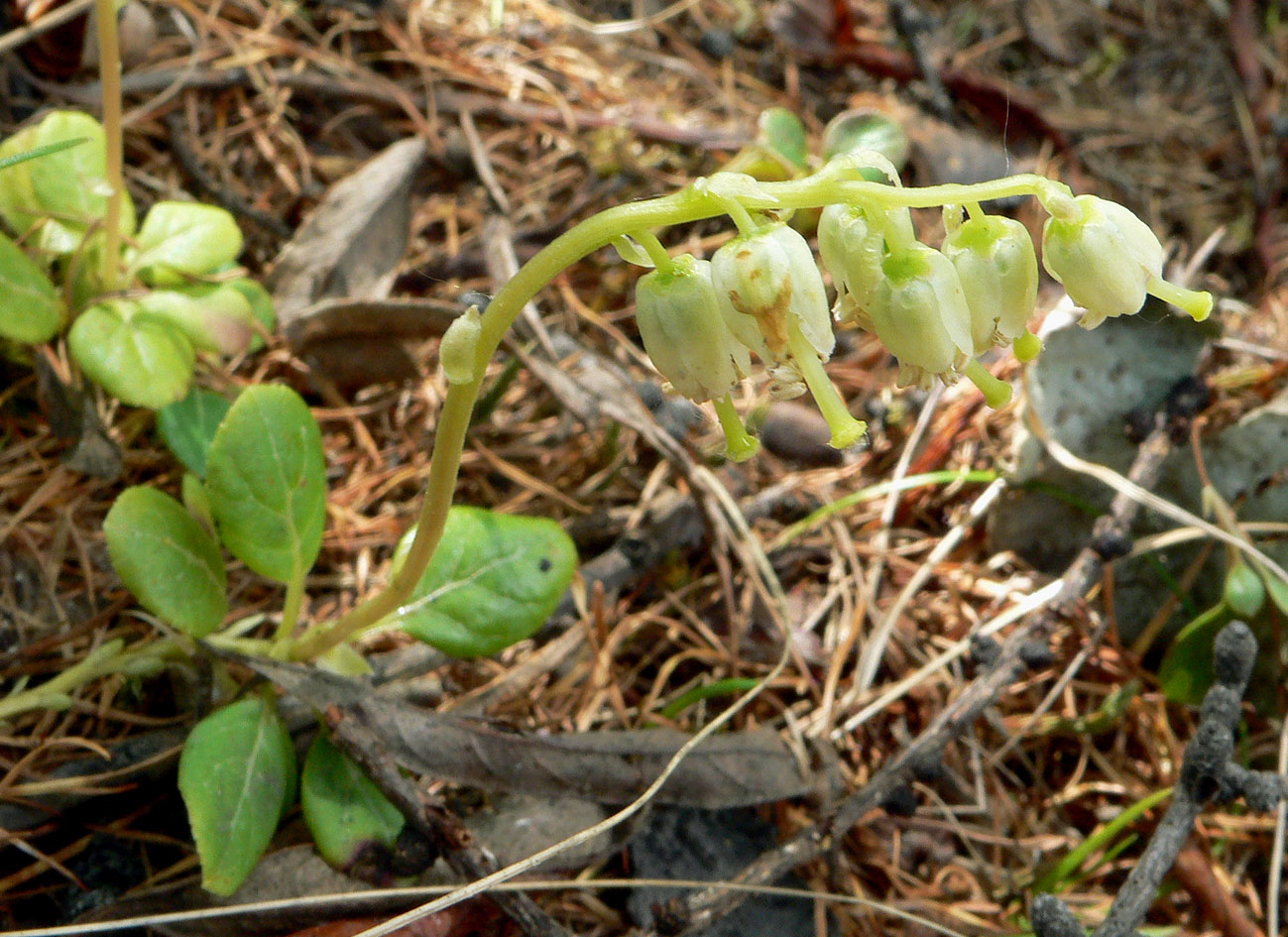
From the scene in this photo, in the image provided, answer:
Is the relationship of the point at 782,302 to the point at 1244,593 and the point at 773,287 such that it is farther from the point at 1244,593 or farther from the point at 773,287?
the point at 1244,593

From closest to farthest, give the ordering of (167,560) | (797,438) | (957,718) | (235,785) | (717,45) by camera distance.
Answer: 1. (235,785)
2. (167,560)
3. (957,718)
4. (797,438)
5. (717,45)

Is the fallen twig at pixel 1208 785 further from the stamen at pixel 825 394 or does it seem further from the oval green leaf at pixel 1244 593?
the stamen at pixel 825 394

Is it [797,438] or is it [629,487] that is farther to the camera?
[797,438]

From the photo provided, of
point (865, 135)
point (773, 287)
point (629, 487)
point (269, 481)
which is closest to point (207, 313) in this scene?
point (269, 481)

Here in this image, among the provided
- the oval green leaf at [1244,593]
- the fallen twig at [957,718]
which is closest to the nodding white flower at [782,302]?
the fallen twig at [957,718]

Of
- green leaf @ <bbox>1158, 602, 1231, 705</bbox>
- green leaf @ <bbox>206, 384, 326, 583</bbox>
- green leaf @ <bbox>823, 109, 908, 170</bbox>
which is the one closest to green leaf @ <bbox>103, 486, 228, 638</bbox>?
green leaf @ <bbox>206, 384, 326, 583</bbox>

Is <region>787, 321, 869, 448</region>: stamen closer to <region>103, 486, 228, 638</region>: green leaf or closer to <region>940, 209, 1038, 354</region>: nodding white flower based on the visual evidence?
<region>940, 209, 1038, 354</region>: nodding white flower

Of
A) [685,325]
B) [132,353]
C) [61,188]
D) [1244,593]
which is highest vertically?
[685,325]
